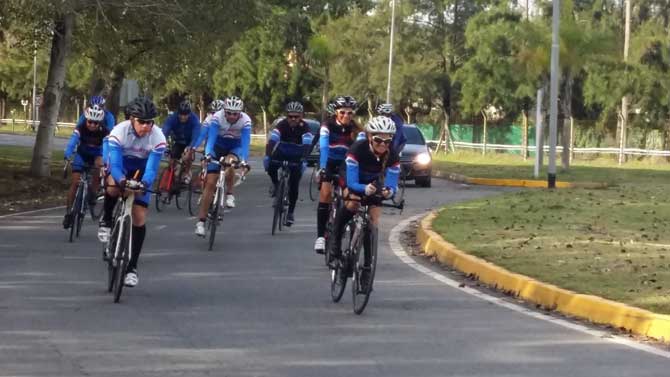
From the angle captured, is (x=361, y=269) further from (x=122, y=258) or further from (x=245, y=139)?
(x=245, y=139)

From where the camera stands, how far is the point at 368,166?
39.1 feet

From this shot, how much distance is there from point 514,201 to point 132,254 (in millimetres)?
13976

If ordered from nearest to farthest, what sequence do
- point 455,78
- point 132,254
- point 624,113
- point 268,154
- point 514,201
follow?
point 132,254 < point 268,154 < point 514,201 < point 624,113 < point 455,78

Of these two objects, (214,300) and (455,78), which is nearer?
(214,300)

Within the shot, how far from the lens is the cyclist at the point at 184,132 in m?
21.6

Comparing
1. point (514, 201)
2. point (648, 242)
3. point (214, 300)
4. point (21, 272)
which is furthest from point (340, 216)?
point (514, 201)

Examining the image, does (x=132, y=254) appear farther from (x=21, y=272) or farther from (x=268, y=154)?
(x=268, y=154)

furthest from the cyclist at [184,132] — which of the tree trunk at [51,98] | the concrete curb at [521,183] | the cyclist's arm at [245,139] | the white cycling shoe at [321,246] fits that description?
the concrete curb at [521,183]

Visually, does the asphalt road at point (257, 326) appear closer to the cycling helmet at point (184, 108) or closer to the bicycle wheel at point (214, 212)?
the bicycle wheel at point (214, 212)

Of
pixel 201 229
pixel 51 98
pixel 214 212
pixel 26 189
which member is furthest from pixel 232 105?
pixel 51 98

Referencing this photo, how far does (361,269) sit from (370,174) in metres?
1.11

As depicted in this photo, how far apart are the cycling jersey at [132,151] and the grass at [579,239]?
155 inches

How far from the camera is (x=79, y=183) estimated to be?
17203 millimetres

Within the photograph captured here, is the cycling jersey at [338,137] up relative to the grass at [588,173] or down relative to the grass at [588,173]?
up
